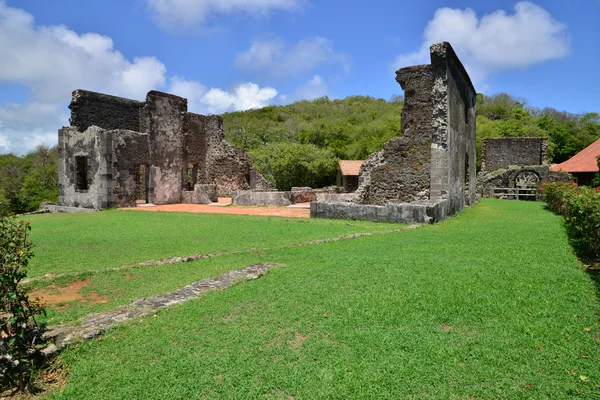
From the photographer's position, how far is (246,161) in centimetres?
2494

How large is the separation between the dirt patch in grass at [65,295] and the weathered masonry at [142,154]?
1369 cm

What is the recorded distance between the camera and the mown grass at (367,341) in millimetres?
3064

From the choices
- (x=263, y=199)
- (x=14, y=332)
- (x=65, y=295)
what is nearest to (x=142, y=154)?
(x=263, y=199)

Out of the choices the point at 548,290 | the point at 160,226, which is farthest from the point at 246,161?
the point at 548,290

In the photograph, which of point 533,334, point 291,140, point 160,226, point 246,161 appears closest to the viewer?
point 533,334

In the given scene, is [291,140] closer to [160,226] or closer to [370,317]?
[160,226]

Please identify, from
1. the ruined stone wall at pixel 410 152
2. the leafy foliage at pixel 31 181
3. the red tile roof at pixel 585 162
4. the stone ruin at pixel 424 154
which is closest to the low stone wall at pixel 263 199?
the stone ruin at pixel 424 154

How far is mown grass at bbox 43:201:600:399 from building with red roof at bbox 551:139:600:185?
2395 cm

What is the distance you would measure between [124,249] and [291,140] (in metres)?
43.8

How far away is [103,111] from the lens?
66.0ft

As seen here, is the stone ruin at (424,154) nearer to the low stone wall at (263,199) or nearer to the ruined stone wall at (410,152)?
the ruined stone wall at (410,152)

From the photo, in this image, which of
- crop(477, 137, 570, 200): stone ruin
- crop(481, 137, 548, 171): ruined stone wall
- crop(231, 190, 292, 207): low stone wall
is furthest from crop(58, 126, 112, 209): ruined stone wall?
crop(481, 137, 548, 171): ruined stone wall

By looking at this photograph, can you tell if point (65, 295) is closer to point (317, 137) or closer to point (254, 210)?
point (254, 210)

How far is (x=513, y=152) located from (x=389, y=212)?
24368 millimetres
